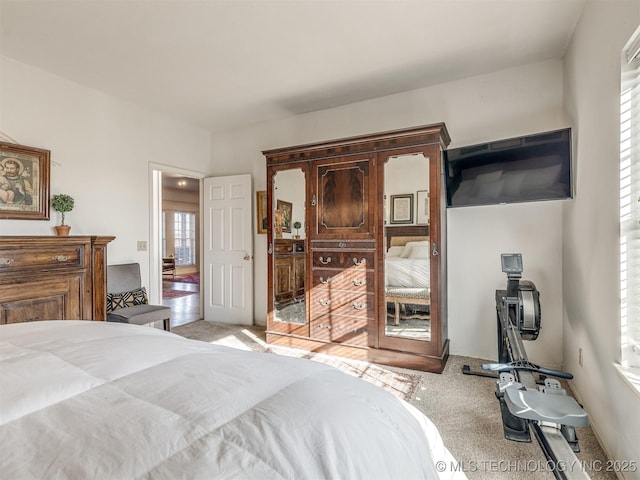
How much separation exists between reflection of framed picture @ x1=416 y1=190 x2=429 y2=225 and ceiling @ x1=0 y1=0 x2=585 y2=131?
1.19 metres

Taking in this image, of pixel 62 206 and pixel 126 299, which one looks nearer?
pixel 62 206

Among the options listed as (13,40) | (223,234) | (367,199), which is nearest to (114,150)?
(13,40)

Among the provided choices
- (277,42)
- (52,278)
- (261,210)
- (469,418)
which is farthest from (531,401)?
(261,210)

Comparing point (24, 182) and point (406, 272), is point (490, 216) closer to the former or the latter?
point (406, 272)

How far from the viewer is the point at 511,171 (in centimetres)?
272

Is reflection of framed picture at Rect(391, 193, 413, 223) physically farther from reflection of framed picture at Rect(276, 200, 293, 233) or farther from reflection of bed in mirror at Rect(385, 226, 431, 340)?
reflection of framed picture at Rect(276, 200, 293, 233)

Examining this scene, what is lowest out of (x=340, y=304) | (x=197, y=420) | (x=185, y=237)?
(x=340, y=304)

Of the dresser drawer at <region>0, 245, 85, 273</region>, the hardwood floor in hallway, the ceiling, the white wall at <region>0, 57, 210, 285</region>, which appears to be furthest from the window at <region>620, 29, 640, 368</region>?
the hardwood floor in hallway

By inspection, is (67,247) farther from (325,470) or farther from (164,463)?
(325,470)

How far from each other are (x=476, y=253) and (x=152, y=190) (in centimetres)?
376

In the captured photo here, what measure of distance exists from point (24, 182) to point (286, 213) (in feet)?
7.76

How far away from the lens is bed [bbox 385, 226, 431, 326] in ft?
9.59

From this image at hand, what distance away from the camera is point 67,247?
112 inches

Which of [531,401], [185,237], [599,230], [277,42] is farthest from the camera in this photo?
[185,237]
